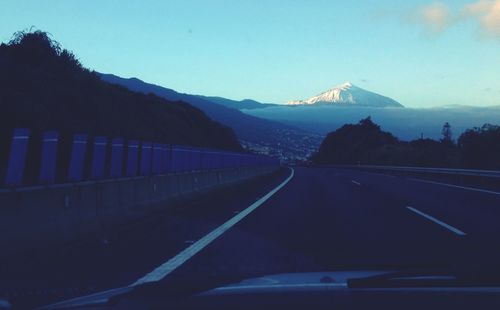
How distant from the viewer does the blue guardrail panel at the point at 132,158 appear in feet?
53.5

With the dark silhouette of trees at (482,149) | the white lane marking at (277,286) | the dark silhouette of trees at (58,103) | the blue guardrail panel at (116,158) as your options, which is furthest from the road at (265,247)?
the dark silhouette of trees at (482,149)

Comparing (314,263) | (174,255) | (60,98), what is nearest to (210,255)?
(174,255)

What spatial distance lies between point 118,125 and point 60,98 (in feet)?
19.6

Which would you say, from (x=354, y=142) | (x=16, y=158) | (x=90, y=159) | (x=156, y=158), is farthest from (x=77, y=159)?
(x=354, y=142)

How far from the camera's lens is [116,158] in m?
15.4

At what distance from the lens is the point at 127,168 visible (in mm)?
16281

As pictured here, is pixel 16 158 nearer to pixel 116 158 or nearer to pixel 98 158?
pixel 98 158

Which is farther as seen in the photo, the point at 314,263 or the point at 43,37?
the point at 43,37

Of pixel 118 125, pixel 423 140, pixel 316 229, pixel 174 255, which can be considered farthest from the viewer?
pixel 423 140

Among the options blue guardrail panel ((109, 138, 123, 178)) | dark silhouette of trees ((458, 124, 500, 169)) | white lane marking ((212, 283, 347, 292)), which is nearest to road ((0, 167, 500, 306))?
white lane marking ((212, 283, 347, 292))

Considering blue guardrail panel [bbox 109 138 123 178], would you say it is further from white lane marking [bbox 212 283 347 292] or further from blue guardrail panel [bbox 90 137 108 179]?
white lane marking [bbox 212 283 347 292]

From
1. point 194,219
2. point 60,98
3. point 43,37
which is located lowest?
point 194,219

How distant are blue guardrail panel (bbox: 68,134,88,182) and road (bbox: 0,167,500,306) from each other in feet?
4.73

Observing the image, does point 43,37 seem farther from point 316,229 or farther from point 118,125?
point 316,229
